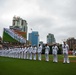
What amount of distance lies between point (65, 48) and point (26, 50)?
34.1ft

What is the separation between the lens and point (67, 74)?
31.9 ft

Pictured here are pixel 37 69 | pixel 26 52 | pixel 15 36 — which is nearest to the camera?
pixel 37 69

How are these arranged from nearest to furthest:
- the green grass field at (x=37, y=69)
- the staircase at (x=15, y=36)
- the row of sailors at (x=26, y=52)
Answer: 1. the green grass field at (x=37, y=69)
2. the row of sailors at (x=26, y=52)
3. the staircase at (x=15, y=36)

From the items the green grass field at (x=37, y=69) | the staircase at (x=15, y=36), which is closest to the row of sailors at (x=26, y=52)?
the green grass field at (x=37, y=69)

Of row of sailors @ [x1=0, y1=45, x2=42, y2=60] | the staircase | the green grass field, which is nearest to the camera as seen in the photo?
the green grass field

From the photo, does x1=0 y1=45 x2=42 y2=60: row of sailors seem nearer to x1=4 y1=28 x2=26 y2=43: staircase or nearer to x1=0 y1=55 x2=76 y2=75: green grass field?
x1=0 y1=55 x2=76 y2=75: green grass field

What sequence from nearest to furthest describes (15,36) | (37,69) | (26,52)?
(37,69) → (26,52) → (15,36)

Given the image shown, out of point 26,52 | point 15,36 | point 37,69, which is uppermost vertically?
point 15,36

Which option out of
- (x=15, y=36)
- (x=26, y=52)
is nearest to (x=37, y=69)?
(x=26, y=52)

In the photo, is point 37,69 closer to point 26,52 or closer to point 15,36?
point 26,52

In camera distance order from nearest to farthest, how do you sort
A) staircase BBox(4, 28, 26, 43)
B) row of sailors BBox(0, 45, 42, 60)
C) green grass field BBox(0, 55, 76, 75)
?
green grass field BBox(0, 55, 76, 75) → row of sailors BBox(0, 45, 42, 60) → staircase BBox(4, 28, 26, 43)

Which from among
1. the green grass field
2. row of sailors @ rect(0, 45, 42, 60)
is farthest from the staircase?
the green grass field

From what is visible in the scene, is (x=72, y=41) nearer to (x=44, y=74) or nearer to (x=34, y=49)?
(x=34, y=49)

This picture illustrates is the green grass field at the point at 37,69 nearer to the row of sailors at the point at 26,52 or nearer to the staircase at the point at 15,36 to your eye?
the row of sailors at the point at 26,52
